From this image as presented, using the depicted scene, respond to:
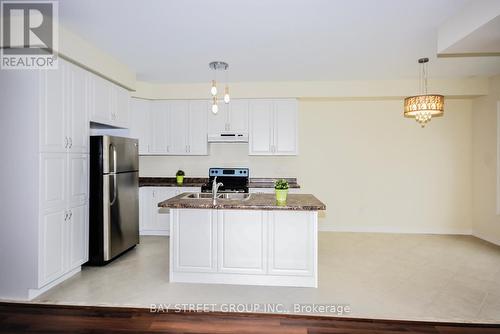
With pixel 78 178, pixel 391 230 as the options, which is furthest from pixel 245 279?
pixel 391 230

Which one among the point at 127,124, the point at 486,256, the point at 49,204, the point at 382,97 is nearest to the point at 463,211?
the point at 486,256

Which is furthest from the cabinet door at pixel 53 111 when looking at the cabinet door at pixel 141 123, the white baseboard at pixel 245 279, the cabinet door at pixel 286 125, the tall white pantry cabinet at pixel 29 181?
the cabinet door at pixel 286 125

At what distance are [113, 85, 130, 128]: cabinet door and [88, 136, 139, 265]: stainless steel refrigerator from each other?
0.52 m

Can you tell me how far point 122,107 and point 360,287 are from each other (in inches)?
156

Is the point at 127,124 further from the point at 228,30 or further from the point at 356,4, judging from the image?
the point at 356,4

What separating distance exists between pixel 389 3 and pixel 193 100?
3.51 metres

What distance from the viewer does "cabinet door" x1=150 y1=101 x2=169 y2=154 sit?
207 inches

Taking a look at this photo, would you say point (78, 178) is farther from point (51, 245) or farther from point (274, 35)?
point (274, 35)

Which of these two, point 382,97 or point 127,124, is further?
point 382,97

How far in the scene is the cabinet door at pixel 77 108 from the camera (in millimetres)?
3205

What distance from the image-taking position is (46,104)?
2.85 metres

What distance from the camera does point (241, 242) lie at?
3.11 m

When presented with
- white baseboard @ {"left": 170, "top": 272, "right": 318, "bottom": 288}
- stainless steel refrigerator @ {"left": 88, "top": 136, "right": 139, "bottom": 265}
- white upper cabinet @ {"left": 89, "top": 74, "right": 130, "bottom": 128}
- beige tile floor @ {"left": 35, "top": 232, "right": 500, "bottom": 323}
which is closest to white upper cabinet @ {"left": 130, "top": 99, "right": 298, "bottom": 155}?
white upper cabinet @ {"left": 89, "top": 74, "right": 130, "bottom": 128}

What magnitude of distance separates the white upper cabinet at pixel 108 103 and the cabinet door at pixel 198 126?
3.63ft
